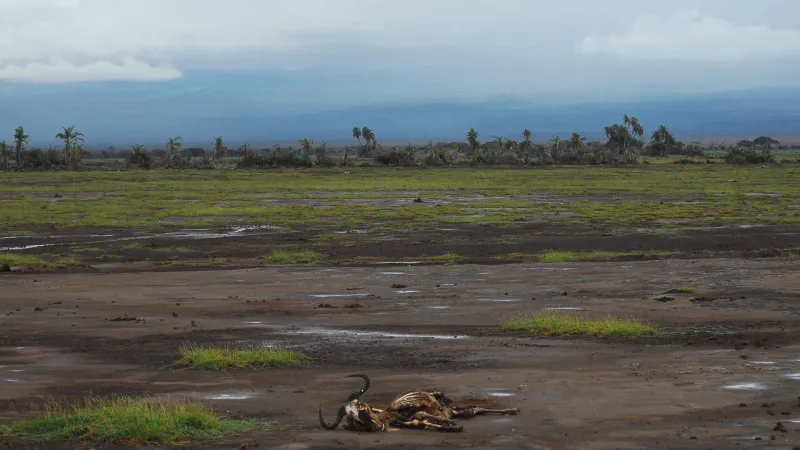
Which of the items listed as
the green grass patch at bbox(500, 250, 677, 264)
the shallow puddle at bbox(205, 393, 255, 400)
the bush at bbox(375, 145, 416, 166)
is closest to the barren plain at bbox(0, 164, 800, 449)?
the shallow puddle at bbox(205, 393, 255, 400)

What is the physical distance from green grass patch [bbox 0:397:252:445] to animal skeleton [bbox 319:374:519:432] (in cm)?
131

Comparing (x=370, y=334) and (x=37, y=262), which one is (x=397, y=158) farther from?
(x=370, y=334)

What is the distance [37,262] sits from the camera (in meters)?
34.0

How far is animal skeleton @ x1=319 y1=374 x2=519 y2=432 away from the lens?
1255 centimetres

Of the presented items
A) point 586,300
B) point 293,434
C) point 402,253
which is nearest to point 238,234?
point 402,253

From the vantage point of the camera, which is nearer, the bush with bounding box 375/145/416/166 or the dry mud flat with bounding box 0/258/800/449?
the dry mud flat with bounding box 0/258/800/449

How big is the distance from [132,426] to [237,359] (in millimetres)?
4695

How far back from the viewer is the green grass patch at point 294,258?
3447 centimetres

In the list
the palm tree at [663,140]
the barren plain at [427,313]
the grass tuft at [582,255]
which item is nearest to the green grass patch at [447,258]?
the barren plain at [427,313]

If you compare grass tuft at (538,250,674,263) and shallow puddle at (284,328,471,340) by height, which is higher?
shallow puddle at (284,328,471,340)

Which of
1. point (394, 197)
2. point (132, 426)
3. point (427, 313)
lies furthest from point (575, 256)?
point (394, 197)

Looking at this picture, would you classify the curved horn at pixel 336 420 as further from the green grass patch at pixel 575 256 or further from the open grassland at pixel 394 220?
the open grassland at pixel 394 220

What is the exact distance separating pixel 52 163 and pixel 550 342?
111118 mm

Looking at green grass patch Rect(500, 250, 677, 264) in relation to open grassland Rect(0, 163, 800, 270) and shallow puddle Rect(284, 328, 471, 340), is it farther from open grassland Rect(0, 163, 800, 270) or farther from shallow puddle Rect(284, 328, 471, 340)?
shallow puddle Rect(284, 328, 471, 340)
